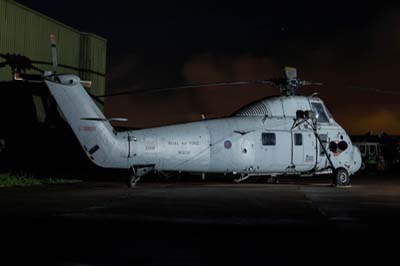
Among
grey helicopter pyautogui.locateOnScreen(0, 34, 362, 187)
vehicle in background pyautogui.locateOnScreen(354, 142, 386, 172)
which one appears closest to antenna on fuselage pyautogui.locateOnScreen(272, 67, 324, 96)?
grey helicopter pyautogui.locateOnScreen(0, 34, 362, 187)

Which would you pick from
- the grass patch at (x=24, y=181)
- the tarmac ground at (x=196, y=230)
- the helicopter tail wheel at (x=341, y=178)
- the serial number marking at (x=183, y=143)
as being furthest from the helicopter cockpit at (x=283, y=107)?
the grass patch at (x=24, y=181)

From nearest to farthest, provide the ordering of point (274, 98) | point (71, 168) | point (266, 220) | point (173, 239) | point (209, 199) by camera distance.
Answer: point (173, 239) < point (266, 220) < point (209, 199) < point (274, 98) < point (71, 168)

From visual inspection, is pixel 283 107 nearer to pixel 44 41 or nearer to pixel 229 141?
pixel 229 141

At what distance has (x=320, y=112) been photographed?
2366 cm

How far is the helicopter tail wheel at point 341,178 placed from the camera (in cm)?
2291

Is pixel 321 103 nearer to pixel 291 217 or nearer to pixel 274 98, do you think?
→ pixel 274 98

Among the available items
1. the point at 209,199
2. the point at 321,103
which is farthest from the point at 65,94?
the point at 321,103

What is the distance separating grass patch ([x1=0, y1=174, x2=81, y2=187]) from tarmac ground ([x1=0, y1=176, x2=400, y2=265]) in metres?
5.87

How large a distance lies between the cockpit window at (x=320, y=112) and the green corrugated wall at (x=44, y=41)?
9494 mm

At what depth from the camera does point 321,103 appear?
2389 cm

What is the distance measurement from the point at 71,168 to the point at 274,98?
1339 centimetres

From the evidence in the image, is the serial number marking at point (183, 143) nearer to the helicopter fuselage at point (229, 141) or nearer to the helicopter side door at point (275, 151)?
the helicopter fuselage at point (229, 141)

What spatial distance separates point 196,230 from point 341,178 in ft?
45.8

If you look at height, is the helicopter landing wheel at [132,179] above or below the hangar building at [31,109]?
below
